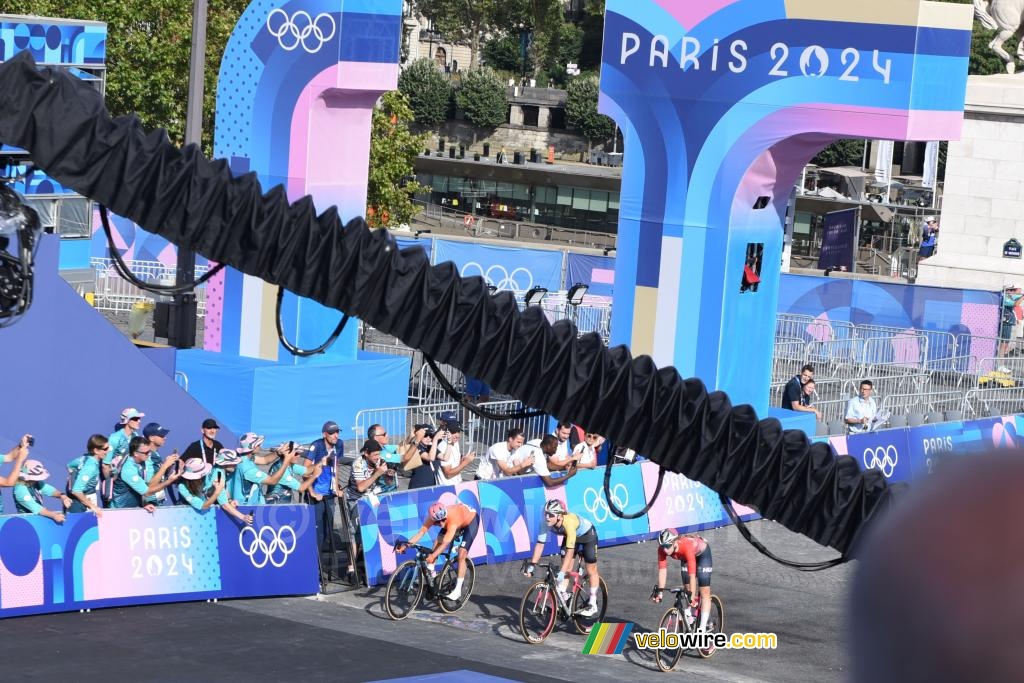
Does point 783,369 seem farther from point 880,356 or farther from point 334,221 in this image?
point 334,221

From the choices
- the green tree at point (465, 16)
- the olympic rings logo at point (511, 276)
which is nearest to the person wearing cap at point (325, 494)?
the olympic rings logo at point (511, 276)

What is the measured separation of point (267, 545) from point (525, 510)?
3.67 metres

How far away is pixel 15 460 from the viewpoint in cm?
1572

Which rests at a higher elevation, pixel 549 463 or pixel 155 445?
pixel 155 445

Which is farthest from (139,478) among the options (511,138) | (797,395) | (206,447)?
(511,138)

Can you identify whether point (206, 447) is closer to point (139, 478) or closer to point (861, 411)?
point (139, 478)

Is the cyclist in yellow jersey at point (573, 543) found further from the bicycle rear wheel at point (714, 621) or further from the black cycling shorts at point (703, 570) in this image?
the bicycle rear wheel at point (714, 621)

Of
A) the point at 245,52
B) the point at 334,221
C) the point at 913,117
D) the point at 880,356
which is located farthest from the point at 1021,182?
the point at 334,221

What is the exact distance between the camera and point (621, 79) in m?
21.9

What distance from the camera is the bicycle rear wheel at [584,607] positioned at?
52.3ft

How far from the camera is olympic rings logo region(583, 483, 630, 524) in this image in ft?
64.1

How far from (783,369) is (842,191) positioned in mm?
38186

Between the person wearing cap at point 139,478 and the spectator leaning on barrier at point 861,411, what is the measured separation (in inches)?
459

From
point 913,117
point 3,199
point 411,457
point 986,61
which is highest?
point 986,61
